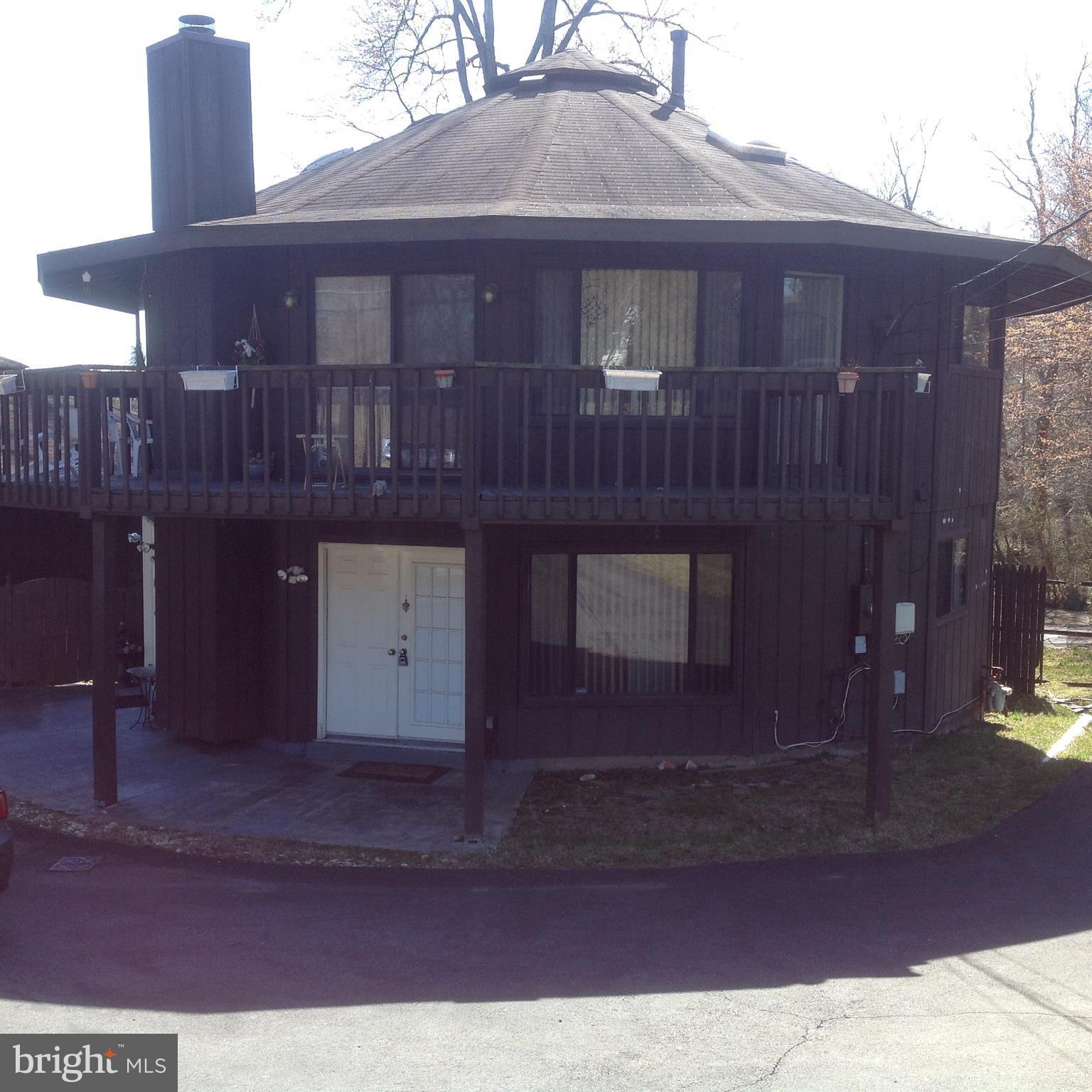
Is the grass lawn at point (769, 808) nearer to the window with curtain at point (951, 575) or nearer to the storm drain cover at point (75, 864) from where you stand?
the window with curtain at point (951, 575)

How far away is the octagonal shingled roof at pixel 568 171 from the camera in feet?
32.5

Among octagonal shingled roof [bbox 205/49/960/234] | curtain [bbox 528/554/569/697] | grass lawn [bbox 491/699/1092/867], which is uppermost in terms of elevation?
octagonal shingled roof [bbox 205/49/960/234]

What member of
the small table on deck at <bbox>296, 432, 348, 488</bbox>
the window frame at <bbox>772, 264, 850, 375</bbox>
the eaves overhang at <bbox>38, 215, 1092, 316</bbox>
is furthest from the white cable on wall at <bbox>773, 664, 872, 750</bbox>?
the small table on deck at <bbox>296, 432, 348, 488</bbox>

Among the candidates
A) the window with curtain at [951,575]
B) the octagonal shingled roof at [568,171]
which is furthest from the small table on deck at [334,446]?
the window with curtain at [951,575]

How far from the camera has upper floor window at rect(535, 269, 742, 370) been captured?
412 inches

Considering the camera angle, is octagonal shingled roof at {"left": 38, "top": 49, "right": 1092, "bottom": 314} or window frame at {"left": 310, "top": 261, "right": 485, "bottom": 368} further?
window frame at {"left": 310, "top": 261, "right": 485, "bottom": 368}

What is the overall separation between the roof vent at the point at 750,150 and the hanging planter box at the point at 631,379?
16.4 feet

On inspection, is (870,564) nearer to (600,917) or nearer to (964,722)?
(964,722)

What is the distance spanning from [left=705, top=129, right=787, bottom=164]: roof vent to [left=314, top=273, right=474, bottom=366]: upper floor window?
3991mm

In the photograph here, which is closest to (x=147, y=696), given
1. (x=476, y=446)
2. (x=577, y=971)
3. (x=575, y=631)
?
(x=575, y=631)

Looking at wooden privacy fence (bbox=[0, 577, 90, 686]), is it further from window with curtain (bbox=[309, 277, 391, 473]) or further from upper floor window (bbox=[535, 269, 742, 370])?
upper floor window (bbox=[535, 269, 742, 370])

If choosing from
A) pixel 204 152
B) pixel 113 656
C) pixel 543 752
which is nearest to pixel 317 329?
pixel 204 152

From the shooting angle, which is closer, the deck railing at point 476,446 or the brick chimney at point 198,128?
the deck railing at point 476,446

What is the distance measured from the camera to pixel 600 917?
7391mm
